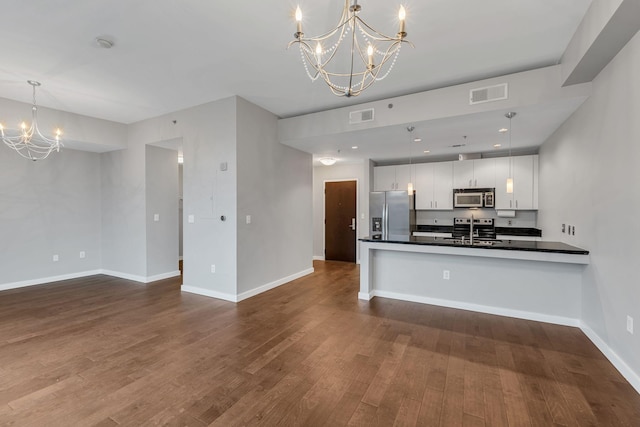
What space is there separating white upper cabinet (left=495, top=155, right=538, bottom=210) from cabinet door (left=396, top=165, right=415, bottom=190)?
5.54 feet

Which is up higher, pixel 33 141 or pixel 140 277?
pixel 33 141

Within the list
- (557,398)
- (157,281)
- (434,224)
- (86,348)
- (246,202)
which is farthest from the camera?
(434,224)

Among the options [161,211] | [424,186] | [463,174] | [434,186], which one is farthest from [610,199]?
[161,211]

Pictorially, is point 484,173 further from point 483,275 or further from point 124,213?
point 124,213

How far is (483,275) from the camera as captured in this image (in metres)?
3.74

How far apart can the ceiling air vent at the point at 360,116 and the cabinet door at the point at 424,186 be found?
2.74 metres

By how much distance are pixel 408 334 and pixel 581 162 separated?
109 inches

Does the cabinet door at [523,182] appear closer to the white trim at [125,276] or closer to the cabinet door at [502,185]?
the cabinet door at [502,185]

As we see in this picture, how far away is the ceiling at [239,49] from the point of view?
7.70ft

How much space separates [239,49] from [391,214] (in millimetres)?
4413

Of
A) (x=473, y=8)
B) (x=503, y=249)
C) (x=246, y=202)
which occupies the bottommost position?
(x=503, y=249)

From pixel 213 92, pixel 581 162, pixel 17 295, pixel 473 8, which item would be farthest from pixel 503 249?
pixel 17 295

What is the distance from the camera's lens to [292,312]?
373 centimetres

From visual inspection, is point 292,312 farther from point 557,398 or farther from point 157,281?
point 157,281
